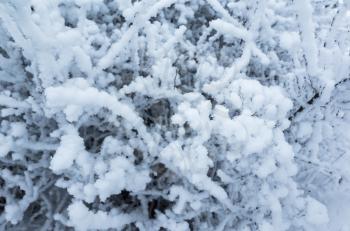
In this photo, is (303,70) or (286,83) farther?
(286,83)

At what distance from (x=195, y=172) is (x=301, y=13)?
0.68m

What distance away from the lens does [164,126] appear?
5.92 feet

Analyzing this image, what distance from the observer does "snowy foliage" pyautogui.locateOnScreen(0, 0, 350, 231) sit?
1.51 metres

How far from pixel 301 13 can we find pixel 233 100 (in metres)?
0.39

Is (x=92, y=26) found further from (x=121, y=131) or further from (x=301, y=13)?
(x=301, y=13)

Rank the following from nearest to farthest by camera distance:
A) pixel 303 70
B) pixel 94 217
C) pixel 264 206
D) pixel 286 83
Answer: pixel 94 217, pixel 264 206, pixel 303 70, pixel 286 83

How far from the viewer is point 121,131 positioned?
5.74ft

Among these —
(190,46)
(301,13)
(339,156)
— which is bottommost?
(339,156)

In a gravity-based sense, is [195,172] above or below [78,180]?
above

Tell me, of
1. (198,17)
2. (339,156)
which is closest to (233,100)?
(339,156)

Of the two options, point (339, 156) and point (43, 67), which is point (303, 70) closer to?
point (339, 156)

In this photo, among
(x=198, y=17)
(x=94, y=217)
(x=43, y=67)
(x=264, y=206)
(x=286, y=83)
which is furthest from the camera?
(x=198, y=17)

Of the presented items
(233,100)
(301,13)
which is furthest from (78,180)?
(301,13)

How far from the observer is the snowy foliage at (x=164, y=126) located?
1513mm
